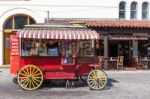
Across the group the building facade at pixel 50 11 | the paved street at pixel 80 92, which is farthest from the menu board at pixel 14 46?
the building facade at pixel 50 11

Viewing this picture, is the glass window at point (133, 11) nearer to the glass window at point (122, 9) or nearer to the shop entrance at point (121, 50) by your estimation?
the glass window at point (122, 9)

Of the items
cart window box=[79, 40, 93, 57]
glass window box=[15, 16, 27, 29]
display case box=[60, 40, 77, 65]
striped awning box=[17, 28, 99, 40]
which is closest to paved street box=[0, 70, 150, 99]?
display case box=[60, 40, 77, 65]

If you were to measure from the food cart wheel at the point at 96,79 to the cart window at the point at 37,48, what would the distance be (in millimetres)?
1545

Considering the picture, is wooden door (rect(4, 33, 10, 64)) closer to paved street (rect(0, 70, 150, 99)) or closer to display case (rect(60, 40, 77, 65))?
paved street (rect(0, 70, 150, 99))

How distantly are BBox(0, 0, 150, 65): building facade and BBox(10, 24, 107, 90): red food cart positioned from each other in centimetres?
1189

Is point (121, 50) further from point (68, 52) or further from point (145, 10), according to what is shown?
point (68, 52)

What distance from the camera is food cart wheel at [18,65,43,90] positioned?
1631cm

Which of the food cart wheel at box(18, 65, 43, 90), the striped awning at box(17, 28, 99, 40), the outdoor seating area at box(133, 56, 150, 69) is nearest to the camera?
the striped awning at box(17, 28, 99, 40)

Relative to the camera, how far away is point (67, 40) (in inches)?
667

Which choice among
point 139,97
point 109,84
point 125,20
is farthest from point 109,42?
point 139,97

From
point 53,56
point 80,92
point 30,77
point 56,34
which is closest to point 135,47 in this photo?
point 53,56

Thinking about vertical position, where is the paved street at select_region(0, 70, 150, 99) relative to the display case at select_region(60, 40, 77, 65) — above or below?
below

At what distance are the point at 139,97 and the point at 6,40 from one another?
52.9ft

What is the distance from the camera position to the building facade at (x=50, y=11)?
95.1 feet
